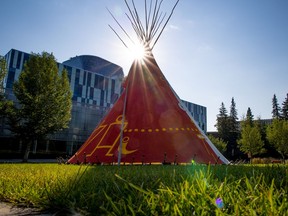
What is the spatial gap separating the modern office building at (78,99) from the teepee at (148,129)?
26478mm

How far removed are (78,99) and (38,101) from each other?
29.1 meters

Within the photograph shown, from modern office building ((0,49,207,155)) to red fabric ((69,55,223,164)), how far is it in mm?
26467

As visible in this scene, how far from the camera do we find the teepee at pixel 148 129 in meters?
8.45

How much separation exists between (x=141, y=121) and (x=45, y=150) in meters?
30.3

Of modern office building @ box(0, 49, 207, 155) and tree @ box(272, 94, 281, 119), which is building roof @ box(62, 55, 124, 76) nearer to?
modern office building @ box(0, 49, 207, 155)

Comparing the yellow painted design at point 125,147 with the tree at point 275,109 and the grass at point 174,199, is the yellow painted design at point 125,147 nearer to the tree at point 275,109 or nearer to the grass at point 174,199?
the grass at point 174,199

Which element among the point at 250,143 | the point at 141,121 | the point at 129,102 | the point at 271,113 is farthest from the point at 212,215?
the point at 271,113

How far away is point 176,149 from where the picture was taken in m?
8.45

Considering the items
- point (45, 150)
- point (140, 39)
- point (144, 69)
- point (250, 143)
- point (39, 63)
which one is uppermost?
point (39, 63)

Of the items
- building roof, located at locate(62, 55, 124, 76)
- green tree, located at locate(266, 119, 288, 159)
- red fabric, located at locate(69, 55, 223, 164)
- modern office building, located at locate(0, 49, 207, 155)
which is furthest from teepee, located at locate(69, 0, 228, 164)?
building roof, located at locate(62, 55, 124, 76)

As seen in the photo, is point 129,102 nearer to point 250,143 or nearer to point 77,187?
point 77,187

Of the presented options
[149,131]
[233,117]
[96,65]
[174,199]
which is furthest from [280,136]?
[96,65]

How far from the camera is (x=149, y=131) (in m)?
8.92

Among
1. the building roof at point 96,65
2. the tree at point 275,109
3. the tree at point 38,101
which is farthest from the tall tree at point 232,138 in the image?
the tree at point 38,101
